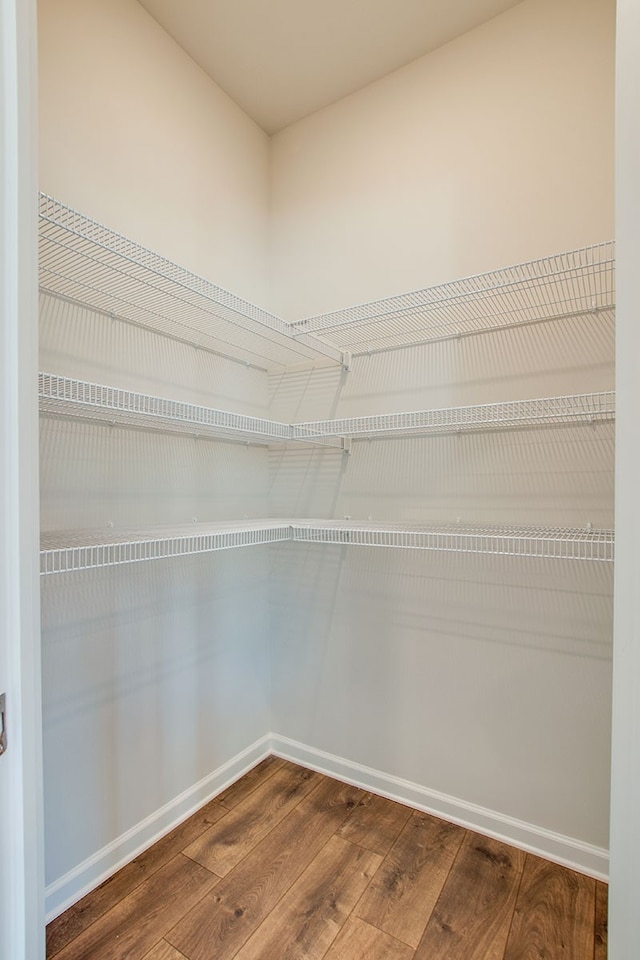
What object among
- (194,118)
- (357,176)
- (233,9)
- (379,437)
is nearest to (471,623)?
(379,437)

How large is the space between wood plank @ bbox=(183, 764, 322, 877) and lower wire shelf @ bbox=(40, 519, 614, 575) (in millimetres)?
1007

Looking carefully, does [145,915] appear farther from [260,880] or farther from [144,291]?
[144,291]

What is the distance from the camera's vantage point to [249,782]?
1.85m

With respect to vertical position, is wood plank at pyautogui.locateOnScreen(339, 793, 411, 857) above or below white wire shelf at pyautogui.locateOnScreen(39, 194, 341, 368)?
below

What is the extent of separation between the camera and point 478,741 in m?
1.58

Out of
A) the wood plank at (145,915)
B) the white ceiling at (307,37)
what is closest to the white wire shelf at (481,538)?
the wood plank at (145,915)

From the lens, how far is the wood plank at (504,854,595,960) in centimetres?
116

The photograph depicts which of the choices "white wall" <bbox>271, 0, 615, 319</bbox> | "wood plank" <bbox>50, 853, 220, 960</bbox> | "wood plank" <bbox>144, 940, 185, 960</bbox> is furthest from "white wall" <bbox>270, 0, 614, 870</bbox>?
"wood plank" <bbox>144, 940, 185, 960</bbox>

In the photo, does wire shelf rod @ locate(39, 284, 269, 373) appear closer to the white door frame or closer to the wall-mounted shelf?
the wall-mounted shelf

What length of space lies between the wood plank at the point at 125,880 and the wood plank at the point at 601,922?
121 cm

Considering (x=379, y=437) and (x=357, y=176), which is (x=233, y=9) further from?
(x=379, y=437)

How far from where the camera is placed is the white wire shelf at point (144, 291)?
1.21m

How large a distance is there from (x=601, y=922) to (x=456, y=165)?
8.09 ft

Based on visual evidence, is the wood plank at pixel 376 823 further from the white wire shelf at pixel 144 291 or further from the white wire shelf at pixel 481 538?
the white wire shelf at pixel 144 291
